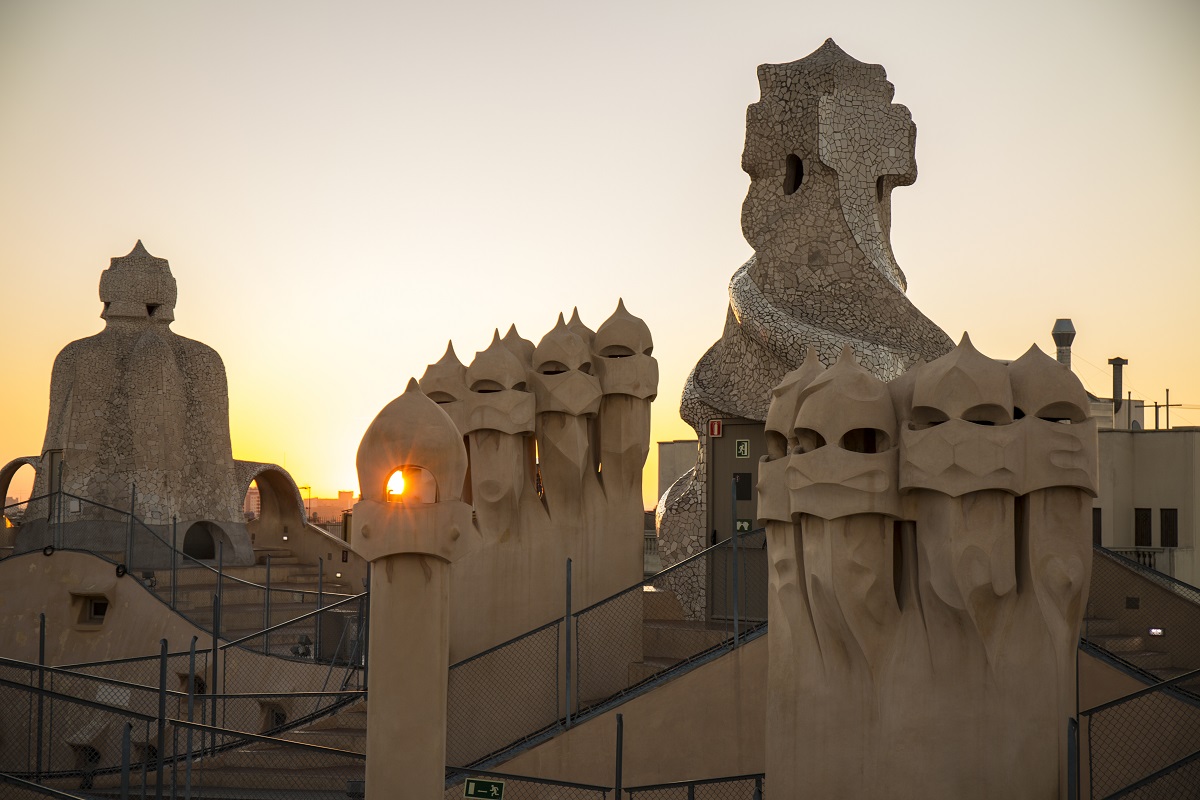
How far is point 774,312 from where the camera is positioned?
1864 centimetres

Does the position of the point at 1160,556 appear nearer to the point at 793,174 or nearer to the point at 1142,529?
the point at 1142,529

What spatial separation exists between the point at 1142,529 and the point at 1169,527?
57 cm

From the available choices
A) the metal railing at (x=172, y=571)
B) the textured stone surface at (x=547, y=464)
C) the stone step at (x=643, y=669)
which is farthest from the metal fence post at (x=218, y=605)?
the stone step at (x=643, y=669)

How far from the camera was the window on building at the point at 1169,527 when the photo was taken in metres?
26.5

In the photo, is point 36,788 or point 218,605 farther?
point 218,605

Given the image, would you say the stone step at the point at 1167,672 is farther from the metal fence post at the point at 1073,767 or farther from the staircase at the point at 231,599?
the staircase at the point at 231,599

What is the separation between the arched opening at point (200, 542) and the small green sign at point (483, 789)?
20.8 m

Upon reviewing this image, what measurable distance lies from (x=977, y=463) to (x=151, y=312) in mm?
23908


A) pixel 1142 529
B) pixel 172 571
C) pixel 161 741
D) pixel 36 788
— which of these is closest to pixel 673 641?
pixel 161 741

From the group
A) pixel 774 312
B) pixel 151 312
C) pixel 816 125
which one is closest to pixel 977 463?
pixel 774 312

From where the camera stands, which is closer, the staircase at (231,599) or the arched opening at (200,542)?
the staircase at (231,599)

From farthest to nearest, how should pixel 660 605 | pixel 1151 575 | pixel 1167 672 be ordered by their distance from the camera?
pixel 660 605 < pixel 1151 575 < pixel 1167 672

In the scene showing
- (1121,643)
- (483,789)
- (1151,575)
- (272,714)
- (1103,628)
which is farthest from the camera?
(272,714)

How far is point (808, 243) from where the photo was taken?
19.4 meters
